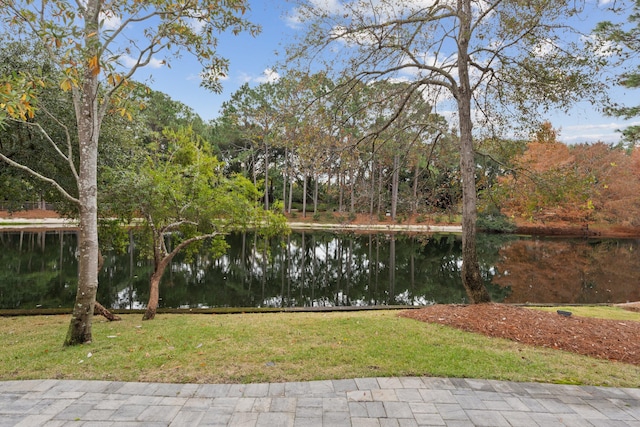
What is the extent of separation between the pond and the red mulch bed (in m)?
1.77

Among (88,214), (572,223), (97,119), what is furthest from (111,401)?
(572,223)

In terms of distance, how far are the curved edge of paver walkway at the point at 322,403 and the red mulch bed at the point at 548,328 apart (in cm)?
130

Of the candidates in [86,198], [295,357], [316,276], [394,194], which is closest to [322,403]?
[295,357]

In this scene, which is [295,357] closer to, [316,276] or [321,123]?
[321,123]

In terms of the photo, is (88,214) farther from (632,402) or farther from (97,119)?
(632,402)

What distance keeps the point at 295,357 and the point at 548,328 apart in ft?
11.8

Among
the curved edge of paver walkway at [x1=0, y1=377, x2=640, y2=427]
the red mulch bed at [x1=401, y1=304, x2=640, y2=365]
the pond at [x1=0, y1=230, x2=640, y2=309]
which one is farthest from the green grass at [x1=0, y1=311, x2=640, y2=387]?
the pond at [x1=0, y1=230, x2=640, y2=309]

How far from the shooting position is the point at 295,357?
12.3 feet

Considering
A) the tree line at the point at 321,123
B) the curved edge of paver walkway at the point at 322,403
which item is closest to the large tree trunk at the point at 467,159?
the tree line at the point at 321,123

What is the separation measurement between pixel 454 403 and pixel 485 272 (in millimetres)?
13431

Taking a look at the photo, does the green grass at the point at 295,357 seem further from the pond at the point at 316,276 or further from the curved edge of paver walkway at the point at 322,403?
the pond at the point at 316,276

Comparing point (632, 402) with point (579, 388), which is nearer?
point (632, 402)

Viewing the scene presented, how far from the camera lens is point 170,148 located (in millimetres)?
8539

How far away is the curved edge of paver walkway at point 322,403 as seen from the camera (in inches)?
102
